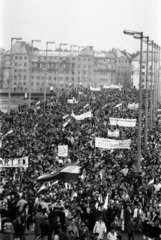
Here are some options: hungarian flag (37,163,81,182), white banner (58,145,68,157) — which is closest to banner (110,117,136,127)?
white banner (58,145,68,157)

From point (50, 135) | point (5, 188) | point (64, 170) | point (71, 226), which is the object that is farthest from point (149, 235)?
point (50, 135)

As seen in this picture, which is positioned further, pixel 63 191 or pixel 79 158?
pixel 79 158

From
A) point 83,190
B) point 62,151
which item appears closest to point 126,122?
point 62,151

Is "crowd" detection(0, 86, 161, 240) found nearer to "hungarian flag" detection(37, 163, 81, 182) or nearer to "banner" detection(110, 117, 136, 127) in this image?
"hungarian flag" detection(37, 163, 81, 182)

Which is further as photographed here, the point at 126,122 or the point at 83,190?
the point at 126,122

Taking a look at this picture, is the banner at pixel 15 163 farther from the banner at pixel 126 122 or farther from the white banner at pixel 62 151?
the banner at pixel 126 122

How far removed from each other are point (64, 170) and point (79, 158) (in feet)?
36.8

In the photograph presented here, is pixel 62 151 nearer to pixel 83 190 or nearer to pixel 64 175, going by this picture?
pixel 83 190

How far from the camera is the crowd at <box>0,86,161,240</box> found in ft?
63.8

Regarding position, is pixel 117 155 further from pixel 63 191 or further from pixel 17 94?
pixel 17 94

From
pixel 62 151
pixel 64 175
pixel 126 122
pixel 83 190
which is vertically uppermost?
pixel 126 122

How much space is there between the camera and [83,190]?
81.3 feet

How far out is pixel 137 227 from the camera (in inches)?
858

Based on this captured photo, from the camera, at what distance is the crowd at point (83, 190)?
19.4 m
